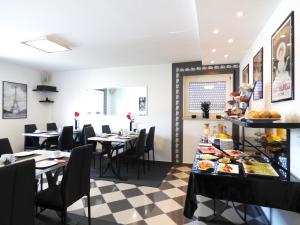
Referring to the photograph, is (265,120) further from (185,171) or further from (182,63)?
(182,63)

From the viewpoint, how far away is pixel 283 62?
1757mm

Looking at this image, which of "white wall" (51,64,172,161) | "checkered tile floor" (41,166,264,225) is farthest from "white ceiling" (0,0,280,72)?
"checkered tile floor" (41,166,264,225)

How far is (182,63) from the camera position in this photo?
15.8 ft

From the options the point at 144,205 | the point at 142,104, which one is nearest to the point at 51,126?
the point at 142,104

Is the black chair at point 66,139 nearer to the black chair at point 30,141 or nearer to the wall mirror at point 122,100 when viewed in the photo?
the black chair at point 30,141

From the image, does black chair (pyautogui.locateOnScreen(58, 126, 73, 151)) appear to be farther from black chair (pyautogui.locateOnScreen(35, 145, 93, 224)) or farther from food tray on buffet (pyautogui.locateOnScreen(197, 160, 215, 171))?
food tray on buffet (pyautogui.locateOnScreen(197, 160, 215, 171))

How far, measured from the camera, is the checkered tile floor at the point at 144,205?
2.37 metres

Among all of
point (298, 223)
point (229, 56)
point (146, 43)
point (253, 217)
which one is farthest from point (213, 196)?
point (229, 56)

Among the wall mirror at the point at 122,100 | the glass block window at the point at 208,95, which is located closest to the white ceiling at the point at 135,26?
the glass block window at the point at 208,95

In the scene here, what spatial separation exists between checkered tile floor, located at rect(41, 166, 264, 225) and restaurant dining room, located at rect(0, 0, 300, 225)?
2cm

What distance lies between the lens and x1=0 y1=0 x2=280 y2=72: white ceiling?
2184 millimetres

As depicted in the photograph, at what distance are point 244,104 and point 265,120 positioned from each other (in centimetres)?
101

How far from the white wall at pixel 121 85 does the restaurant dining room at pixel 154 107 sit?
30 mm

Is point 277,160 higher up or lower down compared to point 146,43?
lower down
